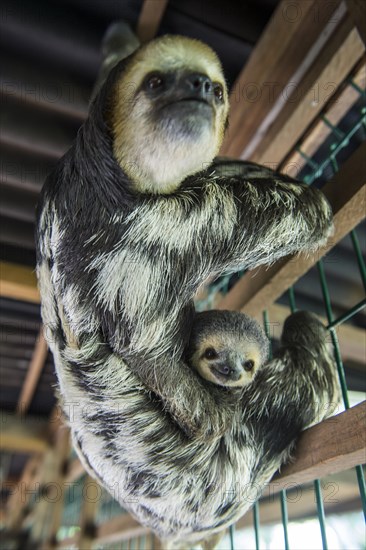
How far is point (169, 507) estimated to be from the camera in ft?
6.69

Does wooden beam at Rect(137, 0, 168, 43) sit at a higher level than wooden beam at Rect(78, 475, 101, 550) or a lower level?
higher

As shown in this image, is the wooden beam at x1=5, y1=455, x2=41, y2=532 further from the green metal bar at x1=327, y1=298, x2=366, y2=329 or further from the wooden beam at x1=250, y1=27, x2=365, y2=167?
the green metal bar at x1=327, y1=298, x2=366, y2=329

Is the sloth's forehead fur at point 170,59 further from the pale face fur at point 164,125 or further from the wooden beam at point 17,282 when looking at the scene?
the wooden beam at point 17,282

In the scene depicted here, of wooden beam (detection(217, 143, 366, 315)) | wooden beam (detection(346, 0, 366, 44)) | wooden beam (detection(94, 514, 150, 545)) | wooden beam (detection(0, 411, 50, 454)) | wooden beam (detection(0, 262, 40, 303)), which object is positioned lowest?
wooden beam (detection(94, 514, 150, 545))

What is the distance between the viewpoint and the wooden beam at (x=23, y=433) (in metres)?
7.74

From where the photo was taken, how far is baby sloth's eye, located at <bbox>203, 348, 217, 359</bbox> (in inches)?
83.0

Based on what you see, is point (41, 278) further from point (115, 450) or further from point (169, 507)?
point (169, 507)

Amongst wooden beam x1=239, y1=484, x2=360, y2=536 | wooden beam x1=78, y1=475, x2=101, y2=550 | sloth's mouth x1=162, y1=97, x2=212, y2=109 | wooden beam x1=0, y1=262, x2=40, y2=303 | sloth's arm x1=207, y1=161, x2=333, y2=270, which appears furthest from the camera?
wooden beam x1=78, y1=475, x2=101, y2=550

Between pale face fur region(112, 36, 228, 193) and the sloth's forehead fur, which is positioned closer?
pale face fur region(112, 36, 228, 193)

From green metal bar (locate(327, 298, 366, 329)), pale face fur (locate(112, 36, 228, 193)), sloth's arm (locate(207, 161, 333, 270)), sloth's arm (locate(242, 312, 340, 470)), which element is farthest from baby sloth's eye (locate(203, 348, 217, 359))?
pale face fur (locate(112, 36, 228, 193))

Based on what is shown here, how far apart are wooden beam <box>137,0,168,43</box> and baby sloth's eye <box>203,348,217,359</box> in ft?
7.48

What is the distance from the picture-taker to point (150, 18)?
3.12 m

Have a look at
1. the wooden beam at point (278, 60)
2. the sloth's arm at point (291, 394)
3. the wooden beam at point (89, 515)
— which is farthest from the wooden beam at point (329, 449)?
the wooden beam at point (89, 515)

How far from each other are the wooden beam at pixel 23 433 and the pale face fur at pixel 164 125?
7.17 meters
